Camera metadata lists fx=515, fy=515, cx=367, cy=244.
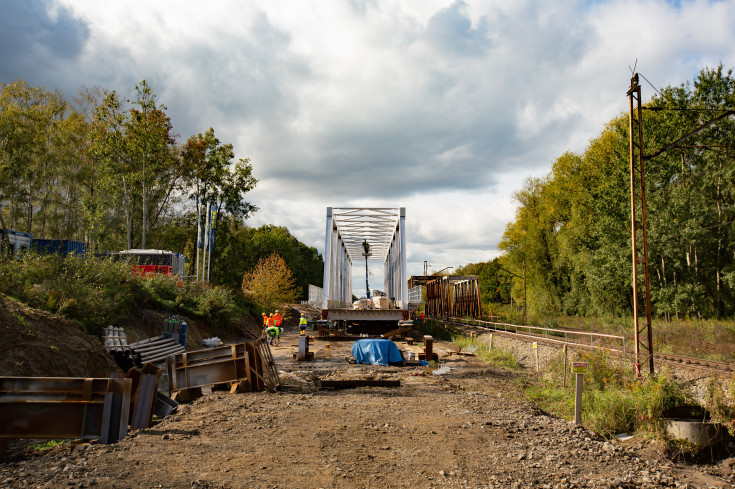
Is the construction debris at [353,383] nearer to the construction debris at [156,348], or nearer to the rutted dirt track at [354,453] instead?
the rutted dirt track at [354,453]

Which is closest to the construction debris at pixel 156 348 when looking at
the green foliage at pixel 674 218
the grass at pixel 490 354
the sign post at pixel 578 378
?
the sign post at pixel 578 378

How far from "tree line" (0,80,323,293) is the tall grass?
16.2 metres

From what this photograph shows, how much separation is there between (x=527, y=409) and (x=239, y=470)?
5922 mm

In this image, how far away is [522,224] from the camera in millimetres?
48656

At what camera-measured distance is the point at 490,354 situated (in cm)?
1908

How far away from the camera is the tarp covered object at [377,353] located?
1680 cm

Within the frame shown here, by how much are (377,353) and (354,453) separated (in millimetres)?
10429

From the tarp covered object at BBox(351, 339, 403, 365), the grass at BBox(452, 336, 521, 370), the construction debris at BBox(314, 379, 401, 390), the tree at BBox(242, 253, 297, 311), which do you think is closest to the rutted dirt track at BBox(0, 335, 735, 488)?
the construction debris at BBox(314, 379, 401, 390)

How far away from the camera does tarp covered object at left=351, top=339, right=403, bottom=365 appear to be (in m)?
16.8

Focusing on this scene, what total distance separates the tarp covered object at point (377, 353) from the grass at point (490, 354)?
11.8 feet

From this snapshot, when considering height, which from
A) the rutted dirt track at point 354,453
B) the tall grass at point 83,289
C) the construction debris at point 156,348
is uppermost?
the tall grass at point 83,289

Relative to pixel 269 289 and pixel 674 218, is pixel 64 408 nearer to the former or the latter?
pixel 674 218

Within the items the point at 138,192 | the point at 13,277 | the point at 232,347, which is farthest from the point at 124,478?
the point at 138,192

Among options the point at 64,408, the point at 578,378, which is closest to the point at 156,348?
the point at 64,408
